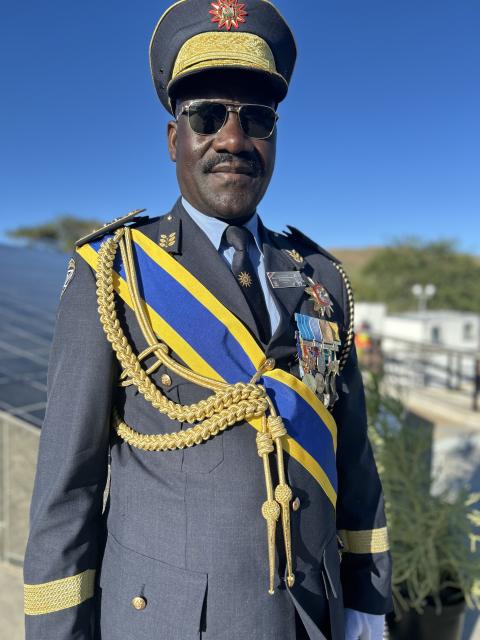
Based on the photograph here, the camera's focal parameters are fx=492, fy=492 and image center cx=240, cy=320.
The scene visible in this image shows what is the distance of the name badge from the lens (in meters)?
1.36

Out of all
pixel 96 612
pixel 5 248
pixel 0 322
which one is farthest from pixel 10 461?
pixel 5 248

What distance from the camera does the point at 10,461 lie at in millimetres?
2967

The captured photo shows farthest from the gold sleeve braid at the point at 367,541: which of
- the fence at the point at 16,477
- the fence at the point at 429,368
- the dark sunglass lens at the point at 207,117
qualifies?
the fence at the point at 429,368

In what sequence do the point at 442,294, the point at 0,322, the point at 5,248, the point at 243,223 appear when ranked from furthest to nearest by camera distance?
the point at 442,294
the point at 5,248
the point at 0,322
the point at 243,223

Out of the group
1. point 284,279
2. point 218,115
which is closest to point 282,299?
point 284,279

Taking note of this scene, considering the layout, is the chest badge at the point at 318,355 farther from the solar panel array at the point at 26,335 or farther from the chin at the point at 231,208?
the solar panel array at the point at 26,335

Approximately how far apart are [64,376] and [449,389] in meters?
8.80

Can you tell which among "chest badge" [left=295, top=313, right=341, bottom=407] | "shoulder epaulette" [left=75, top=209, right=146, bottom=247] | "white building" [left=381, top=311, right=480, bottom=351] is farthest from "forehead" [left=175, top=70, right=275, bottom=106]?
"white building" [left=381, top=311, right=480, bottom=351]

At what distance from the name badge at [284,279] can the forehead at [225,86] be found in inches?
18.0

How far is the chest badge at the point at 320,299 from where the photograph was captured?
1.42 meters

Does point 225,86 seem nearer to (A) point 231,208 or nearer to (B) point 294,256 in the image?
(A) point 231,208

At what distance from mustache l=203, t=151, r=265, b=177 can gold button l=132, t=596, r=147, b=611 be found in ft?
3.38

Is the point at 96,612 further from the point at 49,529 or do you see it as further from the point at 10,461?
the point at 10,461

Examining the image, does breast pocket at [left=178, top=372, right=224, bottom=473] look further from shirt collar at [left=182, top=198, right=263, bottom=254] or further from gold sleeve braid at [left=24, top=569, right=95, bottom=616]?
shirt collar at [left=182, top=198, right=263, bottom=254]
